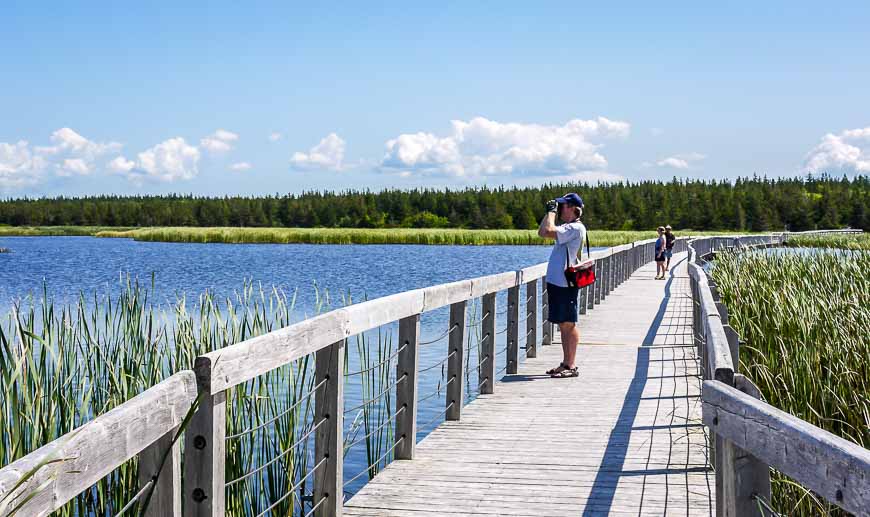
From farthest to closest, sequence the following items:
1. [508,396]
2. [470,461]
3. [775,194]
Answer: [775,194], [508,396], [470,461]

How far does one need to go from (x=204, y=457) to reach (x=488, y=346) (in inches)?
198

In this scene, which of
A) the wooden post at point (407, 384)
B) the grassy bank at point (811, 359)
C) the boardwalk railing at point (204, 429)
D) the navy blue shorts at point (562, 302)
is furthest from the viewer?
the navy blue shorts at point (562, 302)

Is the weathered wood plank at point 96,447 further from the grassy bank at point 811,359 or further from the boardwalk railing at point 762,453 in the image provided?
the grassy bank at point 811,359

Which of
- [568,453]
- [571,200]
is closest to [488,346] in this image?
[571,200]

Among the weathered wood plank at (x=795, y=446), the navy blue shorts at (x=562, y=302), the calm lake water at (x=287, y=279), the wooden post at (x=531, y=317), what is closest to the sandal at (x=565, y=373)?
the navy blue shorts at (x=562, y=302)

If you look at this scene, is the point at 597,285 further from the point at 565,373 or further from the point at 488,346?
the point at 488,346

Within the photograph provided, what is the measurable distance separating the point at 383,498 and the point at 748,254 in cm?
1454

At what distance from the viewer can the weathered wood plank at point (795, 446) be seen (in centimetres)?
220

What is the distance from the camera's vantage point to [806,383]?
6164 mm

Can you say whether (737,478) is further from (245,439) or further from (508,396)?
(508,396)

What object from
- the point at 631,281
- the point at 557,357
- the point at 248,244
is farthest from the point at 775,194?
the point at 557,357

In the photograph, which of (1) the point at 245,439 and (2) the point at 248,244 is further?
(2) the point at 248,244

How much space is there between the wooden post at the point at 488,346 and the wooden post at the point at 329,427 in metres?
3.56

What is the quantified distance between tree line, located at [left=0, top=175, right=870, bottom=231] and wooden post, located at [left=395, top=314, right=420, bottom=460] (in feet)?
406
